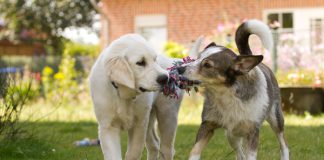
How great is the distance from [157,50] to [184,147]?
143 cm

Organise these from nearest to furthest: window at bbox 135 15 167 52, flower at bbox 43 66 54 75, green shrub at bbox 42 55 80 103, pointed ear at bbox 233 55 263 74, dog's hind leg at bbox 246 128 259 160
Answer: pointed ear at bbox 233 55 263 74, dog's hind leg at bbox 246 128 259 160, green shrub at bbox 42 55 80 103, flower at bbox 43 66 54 75, window at bbox 135 15 167 52

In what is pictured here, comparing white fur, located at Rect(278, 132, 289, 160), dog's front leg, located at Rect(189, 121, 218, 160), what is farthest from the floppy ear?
white fur, located at Rect(278, 132, 289, 160)

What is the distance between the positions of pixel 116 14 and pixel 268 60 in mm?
9924

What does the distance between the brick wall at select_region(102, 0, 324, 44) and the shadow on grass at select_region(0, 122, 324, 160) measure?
1051cm

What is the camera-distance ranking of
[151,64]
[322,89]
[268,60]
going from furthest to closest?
[268,60], [322,89], [151,64]

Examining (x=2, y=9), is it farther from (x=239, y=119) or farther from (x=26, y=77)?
(x=239, y=119)

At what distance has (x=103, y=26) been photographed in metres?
22.9

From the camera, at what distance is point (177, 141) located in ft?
28.7

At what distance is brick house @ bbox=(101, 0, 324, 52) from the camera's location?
19.5 meters

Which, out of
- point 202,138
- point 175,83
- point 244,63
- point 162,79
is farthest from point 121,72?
point 244,63

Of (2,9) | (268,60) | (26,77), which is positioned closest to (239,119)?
(268,60)

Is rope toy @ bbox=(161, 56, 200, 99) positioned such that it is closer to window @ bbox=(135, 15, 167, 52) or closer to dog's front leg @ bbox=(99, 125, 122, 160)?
dog's front leg @ bbox=(99, 125, 122, 160)

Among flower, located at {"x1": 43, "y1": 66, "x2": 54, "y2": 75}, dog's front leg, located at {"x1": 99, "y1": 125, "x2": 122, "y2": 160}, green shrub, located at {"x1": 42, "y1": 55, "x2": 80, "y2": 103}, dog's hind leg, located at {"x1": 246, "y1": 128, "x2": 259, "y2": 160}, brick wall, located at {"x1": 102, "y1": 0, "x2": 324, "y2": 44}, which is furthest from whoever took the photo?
brick wall, located at {"x1": 102, "y1": 0, "x2": 324, "y2": 44}

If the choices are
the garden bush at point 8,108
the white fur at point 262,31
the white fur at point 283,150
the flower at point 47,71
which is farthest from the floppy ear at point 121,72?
the flower at point 47,71
